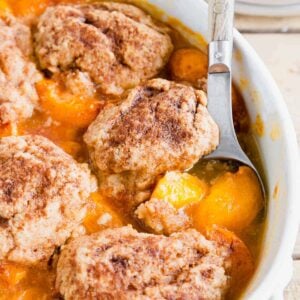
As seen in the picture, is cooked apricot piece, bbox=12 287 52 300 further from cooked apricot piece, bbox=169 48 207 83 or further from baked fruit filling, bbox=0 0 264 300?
cooked apricot piece, bbox=169 48 207 83

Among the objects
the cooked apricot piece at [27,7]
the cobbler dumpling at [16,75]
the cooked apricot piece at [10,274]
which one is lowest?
the cooked apricot piece at [10,274]

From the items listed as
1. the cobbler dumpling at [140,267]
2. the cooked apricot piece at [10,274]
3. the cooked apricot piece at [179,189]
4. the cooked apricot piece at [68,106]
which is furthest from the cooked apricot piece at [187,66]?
the cooked apricot piece at [10,274]

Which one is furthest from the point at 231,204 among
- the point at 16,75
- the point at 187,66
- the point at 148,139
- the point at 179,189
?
the point at 16,75

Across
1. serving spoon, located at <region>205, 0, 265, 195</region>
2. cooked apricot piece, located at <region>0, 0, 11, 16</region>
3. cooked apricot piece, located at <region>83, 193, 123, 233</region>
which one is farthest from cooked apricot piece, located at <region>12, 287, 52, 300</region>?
cooked apricot piece, located at <region>0, 0, 11, 16</region>

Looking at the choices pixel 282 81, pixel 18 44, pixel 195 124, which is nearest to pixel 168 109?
pixel 195 124

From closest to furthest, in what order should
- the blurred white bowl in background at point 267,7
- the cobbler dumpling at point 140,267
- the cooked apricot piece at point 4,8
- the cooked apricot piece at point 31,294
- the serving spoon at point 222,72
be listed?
1. the cobbler dumpling at point 140,267
2. the cooked apricot piece at point 31,294
3. the serving spoon at point 222,72
4. the cooked apricot piece at point 4,8
5. the blurred white bowl in background at point 267,7

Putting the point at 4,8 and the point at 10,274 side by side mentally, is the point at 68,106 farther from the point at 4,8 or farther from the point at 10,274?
the point at 10,274

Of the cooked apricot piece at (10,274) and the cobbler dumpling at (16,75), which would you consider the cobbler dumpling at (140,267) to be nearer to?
the cooked apricot piece at (10,274)
